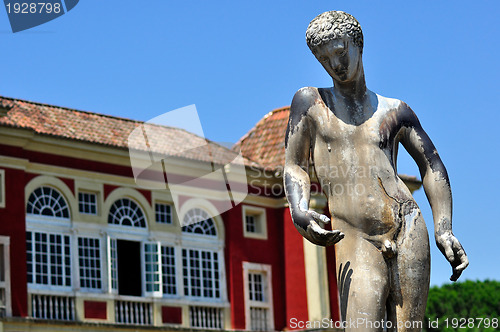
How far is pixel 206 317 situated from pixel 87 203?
216 inches

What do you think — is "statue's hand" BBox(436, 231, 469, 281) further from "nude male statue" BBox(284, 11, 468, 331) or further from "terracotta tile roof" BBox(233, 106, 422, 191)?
"terracotta tile roof" BBox(233, 106, 422, 191)

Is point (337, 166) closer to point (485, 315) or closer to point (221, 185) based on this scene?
→ point (221, 185)

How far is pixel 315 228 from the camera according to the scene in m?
5.83

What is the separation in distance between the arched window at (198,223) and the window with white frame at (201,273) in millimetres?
656

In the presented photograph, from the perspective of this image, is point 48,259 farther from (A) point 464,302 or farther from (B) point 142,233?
(A) point 464,302

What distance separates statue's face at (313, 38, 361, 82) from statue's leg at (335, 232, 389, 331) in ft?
3.23

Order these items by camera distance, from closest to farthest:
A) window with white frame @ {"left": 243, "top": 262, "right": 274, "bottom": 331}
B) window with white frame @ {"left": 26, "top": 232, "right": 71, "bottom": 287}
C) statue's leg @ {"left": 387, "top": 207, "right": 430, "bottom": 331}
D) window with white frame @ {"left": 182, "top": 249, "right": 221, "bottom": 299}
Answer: statue's leg @ {"left": 387, "top": 207, "right": 430, "bottom": 331} → window with white frame @ {"left": 26, "top": 232, "right": 71, "bottom": 287} → window with white frame @ {"left": 182, "top": 249, "right": 221, "bottom": 299} → window with white frame @ {"left": 243, "top": 262, "right": 274, "bottom": 331}

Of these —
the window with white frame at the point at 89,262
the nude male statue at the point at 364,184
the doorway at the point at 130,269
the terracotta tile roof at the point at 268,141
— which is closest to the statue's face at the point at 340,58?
the nude male statue at the point at 364,184

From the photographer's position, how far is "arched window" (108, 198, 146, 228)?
3256 centimetres

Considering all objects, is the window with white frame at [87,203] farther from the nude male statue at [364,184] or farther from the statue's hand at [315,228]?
the statue's hand at [315,228]

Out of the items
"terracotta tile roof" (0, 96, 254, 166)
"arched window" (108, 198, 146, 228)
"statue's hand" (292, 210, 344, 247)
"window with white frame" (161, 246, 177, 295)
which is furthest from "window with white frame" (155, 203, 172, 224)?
"statue's hand" (292, 210, 344, 247)

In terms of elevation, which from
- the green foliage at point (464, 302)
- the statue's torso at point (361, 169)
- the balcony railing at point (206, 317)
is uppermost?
the green foliage at point (464, 302)

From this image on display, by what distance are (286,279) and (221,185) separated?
402 centimetres

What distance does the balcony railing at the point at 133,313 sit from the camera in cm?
3180
